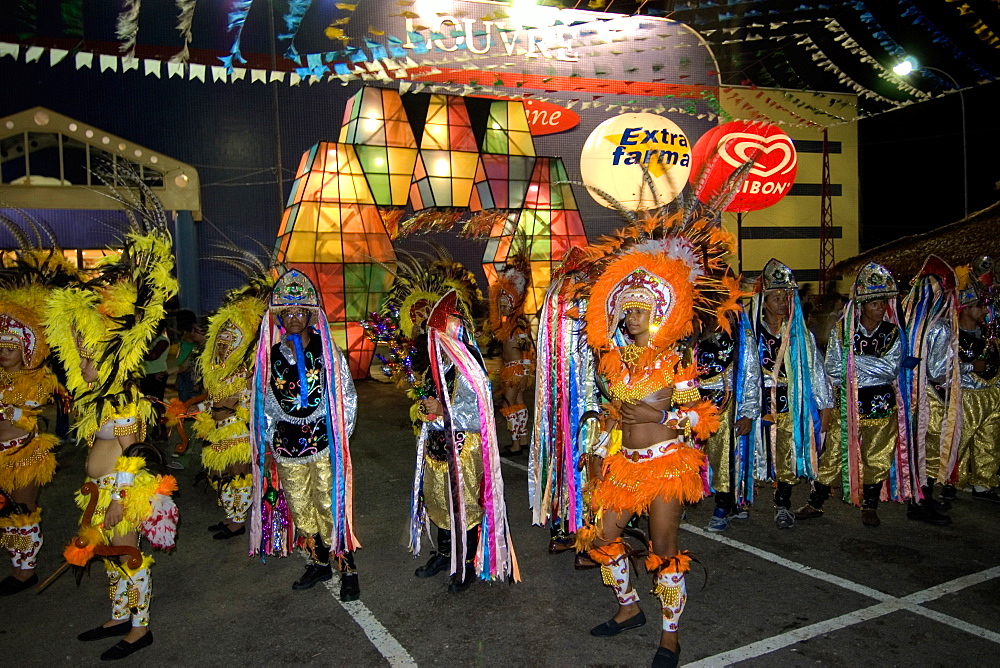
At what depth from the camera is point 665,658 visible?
3.54m

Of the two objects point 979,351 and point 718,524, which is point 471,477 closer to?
point 718,524

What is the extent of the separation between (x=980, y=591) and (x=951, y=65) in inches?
284

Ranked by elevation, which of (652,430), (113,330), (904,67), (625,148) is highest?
(904,67)

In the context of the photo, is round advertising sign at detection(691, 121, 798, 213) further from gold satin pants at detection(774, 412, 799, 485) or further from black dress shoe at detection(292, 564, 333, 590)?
black dress shoe at detection(292, 564, 333, 590)

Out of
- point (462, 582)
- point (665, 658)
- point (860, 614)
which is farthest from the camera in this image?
point (462, 582)

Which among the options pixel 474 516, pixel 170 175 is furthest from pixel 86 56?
pixel 474 516

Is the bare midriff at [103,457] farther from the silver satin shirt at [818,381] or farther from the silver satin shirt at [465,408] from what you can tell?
the silver satin shirt at [818,381]

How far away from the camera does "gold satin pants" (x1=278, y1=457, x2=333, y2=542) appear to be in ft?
14.5

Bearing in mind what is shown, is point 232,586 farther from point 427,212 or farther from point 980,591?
point 427,212

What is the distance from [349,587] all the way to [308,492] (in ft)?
2.15

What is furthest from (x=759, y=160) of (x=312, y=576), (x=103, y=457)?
(x=103, y=457)

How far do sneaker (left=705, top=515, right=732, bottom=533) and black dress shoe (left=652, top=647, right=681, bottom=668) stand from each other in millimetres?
2185

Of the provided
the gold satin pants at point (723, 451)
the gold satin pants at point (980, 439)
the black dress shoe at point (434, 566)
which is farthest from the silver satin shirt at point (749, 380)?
the black dress shoe at point (434, 566)

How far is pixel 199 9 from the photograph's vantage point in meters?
14.0
